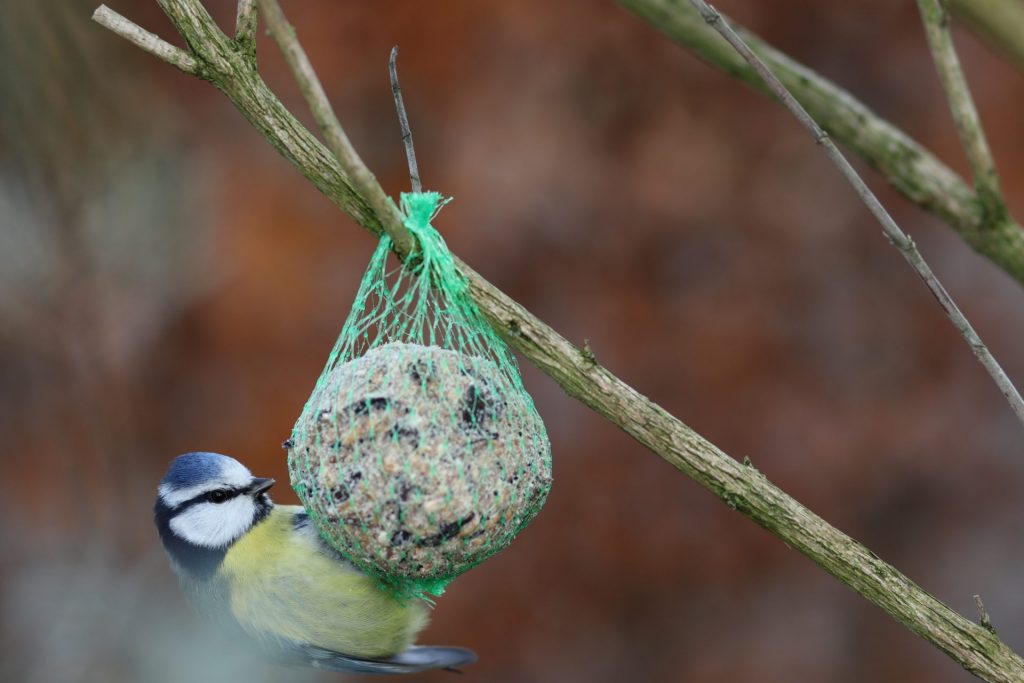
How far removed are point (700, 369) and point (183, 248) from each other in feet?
7.78

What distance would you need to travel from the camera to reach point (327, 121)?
1616 mm

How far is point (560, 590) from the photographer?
16.5 ft

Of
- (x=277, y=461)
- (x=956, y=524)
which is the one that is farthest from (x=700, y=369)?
(x=277, y=461)

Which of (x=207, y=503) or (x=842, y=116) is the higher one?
(x=842, y=116)

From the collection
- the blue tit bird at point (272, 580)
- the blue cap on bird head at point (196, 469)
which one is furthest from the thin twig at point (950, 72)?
the blue cap on bird head at point (196, 469)

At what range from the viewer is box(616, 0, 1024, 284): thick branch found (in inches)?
96.1

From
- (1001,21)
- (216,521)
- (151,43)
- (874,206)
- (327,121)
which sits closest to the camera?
(327,121)

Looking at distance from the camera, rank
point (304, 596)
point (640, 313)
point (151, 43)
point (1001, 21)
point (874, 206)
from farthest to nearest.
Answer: point (640, 313)
point (304, 596)
point (1001, 21)
point (151, 43)
point (874, 206)

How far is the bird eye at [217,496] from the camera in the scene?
239cm

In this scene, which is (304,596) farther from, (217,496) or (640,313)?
(640,313)

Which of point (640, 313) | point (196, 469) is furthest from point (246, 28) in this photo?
point (640, 313)

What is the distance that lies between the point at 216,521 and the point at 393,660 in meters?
→ 0.52

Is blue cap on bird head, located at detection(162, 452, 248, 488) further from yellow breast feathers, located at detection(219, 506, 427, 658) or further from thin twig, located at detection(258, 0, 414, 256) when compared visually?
thin twig, located at detection(258, 0, 414, 256)

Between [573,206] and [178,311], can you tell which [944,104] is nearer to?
[573,206]
